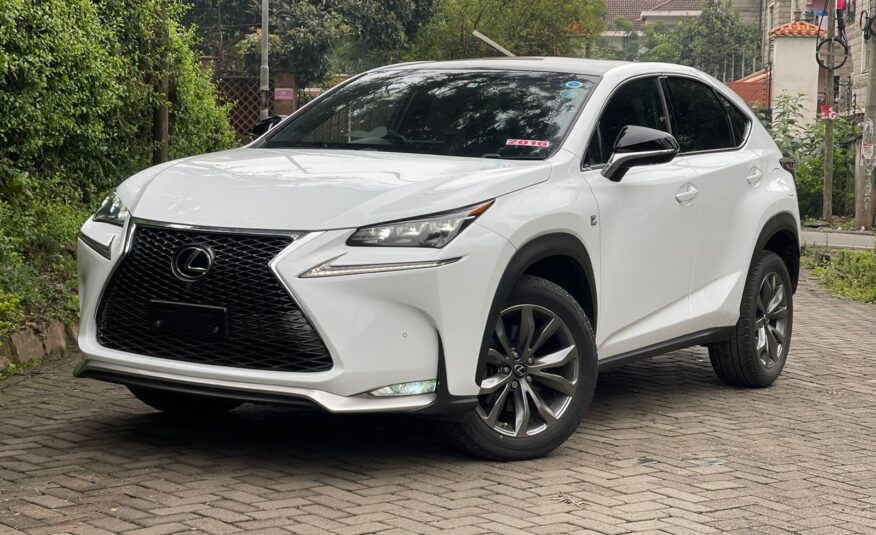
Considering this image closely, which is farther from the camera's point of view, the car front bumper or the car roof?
the car roof

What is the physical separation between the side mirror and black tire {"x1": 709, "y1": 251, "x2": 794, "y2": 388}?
157 cm

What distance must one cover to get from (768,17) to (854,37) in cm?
2600

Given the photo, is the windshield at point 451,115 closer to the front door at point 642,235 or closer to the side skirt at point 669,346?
the front door at point 642,235

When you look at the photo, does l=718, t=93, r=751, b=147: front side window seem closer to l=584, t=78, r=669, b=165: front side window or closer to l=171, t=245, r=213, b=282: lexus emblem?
l=584, t=78, r=669, b=165: front side window

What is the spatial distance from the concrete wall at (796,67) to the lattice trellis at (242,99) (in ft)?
39.3

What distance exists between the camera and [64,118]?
34.6 ft

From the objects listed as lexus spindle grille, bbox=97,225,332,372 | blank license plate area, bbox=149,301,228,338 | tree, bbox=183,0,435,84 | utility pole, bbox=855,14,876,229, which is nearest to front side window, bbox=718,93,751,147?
lexus spindle grille, bbox=97,225,332,372

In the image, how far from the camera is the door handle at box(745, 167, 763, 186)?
7.70 m

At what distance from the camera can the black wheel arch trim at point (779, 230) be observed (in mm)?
7723

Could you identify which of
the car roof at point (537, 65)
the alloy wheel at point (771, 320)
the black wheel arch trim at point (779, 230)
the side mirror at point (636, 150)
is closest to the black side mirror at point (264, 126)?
the car roof at point (537, 65)

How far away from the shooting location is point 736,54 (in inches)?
4660

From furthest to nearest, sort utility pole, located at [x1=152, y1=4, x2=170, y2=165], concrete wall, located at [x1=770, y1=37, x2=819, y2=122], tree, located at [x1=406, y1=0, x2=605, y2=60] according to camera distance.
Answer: tree, located at [x1=406, y1=0, x2=605, y2=60] < concrete wall, located at [x1=770, y1=37, x2=819, y2=122] < utility pole, located at [x1=152, y1=4, x2=170, y2=165]

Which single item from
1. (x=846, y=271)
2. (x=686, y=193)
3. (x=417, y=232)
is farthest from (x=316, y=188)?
(x=846, y=271)

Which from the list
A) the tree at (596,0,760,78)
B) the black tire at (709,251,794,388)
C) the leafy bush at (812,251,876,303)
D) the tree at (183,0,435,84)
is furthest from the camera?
the tree at (596,0,760,78)
